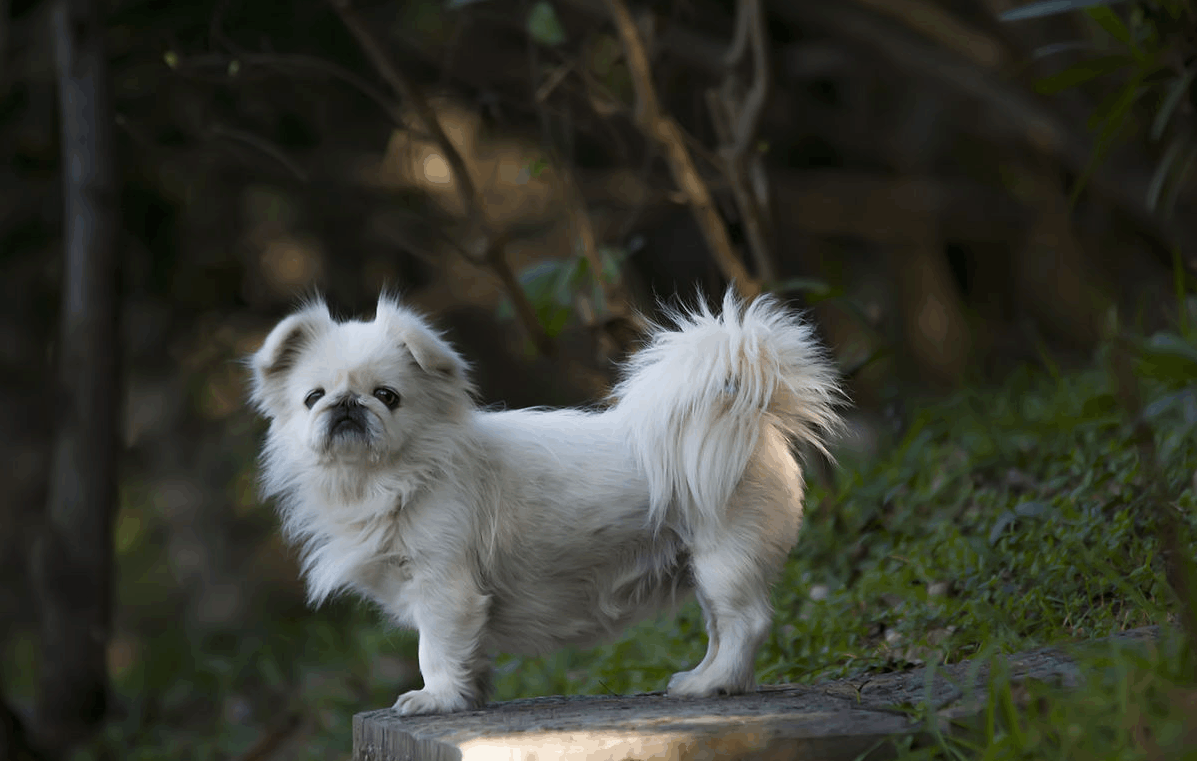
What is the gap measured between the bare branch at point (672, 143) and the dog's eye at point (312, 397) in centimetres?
227

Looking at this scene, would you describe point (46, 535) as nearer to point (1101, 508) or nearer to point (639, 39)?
point (639, 39)

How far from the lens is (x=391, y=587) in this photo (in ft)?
11.8

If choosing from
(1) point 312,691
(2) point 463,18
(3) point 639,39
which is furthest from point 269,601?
(3) point 639,39

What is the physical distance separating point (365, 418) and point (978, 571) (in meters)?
2.16

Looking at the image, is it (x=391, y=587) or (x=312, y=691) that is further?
(x=312, y=691)

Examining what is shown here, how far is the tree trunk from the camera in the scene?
682cm

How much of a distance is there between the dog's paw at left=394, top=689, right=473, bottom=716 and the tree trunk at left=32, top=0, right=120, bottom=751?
4.05 metres

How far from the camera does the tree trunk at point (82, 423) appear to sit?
6.82 metres

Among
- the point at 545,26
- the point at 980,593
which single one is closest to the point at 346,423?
the point at 980,593

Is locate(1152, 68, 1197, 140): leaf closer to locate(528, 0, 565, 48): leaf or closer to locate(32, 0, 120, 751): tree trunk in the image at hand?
locate(528, 0, 565, 48): leaf

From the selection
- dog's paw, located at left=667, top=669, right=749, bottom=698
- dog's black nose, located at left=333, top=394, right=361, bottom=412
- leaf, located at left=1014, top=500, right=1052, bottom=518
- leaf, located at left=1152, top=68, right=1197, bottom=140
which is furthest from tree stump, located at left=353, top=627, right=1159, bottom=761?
leaf, located at left=1152, top=68, right=1197, bottom=140

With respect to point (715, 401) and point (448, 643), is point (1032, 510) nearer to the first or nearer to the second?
point (715, 401)

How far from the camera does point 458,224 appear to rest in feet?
27.1

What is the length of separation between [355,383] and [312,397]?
16 centimetres
